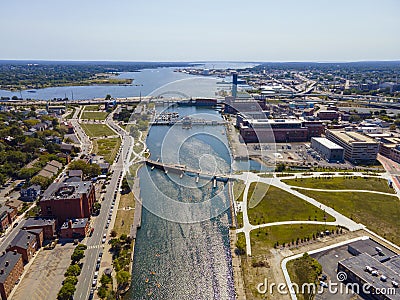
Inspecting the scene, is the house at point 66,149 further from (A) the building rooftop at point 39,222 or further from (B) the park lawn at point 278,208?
(B) the park lawn at point 278,208

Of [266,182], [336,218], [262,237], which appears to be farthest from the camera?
[266,182]

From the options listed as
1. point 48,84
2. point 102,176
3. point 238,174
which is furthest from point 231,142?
point 48,84

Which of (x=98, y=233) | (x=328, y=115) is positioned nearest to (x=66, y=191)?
(x=98, y=233)

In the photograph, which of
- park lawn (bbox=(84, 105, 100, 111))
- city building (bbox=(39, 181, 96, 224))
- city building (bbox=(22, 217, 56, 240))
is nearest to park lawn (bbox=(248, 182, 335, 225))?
city building (bbox=(39, 181, 96, 224))

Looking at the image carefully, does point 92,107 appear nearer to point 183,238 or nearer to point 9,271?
point 183,238

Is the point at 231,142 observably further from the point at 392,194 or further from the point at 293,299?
the point at 293,299

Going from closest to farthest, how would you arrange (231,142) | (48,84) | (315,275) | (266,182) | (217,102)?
(315,275)
(266,182)
(231,142)
(217,102)
(48,84)
